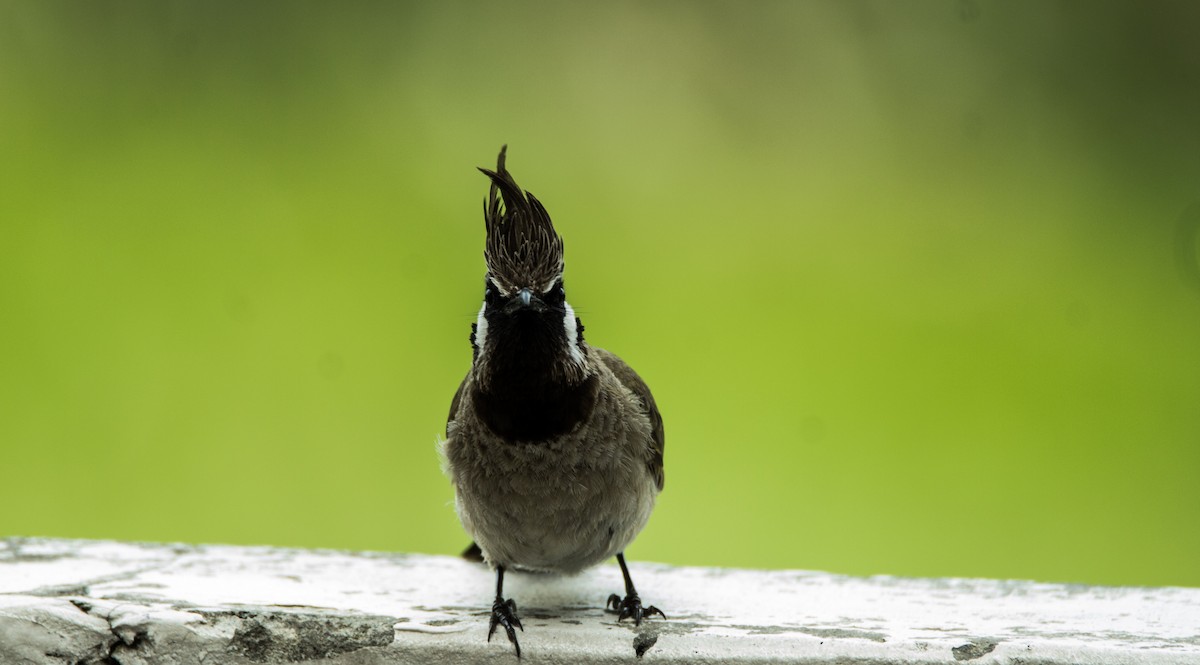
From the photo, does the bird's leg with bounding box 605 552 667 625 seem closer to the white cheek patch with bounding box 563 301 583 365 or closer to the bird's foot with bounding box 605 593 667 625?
the bird's foot with bounding box 605 593 667 625

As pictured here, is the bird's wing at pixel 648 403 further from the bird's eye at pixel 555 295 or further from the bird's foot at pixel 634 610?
the bird's eye at pixel 555 295

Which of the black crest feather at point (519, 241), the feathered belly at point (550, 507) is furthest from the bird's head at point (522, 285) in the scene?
the feathered belly at point (550, 507)

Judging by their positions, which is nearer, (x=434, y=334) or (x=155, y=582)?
(x=155, y=582)

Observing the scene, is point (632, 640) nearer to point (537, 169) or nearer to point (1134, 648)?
point (1134, 648)

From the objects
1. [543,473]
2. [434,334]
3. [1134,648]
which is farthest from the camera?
[434,334]

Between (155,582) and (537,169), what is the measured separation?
2553mm

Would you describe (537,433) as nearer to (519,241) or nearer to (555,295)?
(555,295)

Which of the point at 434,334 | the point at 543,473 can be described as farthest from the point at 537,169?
the point at 543,473

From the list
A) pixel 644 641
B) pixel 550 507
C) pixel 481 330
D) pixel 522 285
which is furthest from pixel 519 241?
pixel 644 641

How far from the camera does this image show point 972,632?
8.09ft

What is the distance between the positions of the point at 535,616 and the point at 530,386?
0.49 meters

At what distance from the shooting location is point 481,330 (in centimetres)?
267

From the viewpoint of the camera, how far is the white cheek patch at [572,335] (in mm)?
2629

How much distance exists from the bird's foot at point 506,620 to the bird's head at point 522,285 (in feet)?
1.60
